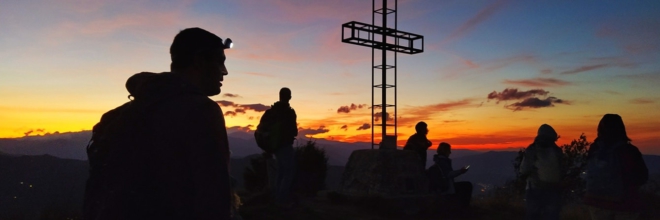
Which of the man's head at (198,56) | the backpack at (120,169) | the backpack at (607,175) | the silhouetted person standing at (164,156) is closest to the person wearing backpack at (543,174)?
the backpack at (607,175)

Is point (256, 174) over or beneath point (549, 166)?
beneath

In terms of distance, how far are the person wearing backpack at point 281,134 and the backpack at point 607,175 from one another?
4.28 metres

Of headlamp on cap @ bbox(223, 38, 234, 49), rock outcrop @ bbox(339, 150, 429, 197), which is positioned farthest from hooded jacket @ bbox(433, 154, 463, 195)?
headlamp on cap @ bbox(223, 38, 234, 49)

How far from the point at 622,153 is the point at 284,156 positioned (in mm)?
4705

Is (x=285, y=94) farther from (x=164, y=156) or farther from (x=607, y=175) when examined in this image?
(x=164, y=156)

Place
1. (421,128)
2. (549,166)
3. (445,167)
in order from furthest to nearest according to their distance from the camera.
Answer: (421,128) → (445,167) → (549,166)

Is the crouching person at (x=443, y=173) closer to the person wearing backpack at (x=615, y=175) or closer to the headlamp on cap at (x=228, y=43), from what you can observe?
the person wearing backpack at (x=615, y=175)

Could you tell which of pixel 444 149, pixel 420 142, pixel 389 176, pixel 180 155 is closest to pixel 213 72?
pixel 180 155

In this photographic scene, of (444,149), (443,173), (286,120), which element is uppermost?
(286,120)

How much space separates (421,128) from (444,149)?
914 millimetres

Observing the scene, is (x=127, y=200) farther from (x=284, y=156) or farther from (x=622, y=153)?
(x=284, y=156)

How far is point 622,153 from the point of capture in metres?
6.55

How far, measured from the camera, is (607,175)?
661cm

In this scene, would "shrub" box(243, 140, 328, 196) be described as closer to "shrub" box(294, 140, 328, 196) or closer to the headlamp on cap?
"shrub" box(294, 140, 328, 196)
